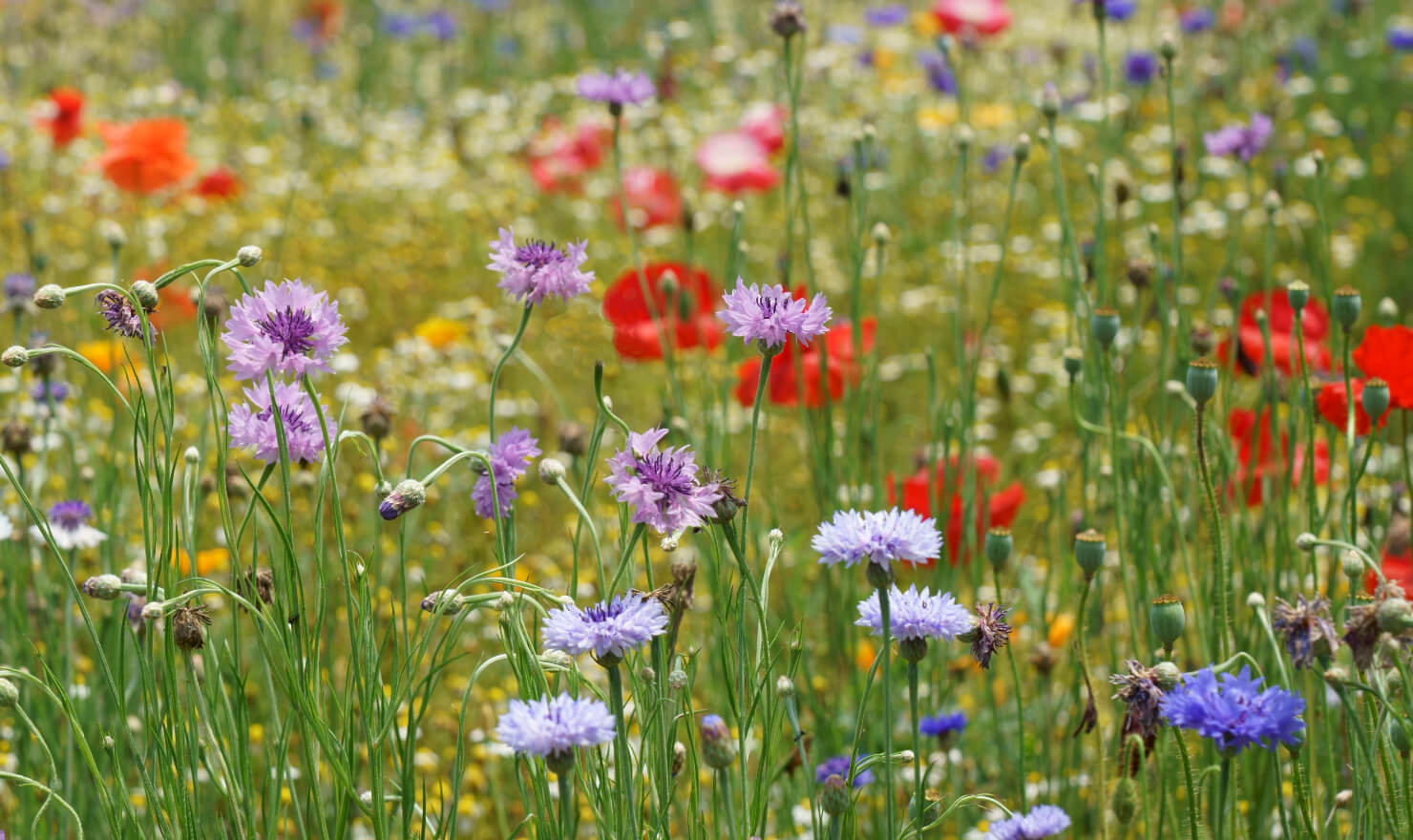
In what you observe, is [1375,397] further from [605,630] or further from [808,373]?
[808,373]

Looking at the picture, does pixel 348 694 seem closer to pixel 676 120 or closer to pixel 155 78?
pixel 676 120

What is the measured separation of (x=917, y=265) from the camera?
12.4 feet

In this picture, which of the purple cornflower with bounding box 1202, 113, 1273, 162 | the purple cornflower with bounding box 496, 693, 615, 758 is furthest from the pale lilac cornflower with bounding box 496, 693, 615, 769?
the purple cornflower with bounding box 1202, 113, 1273, 162

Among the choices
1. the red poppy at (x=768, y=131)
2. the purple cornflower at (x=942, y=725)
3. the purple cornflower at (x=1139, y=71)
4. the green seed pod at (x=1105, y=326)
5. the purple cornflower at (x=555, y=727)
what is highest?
the purple cornflower at (x=1139, y=71)

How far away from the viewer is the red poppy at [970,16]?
133 inches

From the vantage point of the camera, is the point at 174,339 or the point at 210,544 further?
the point at 174,339

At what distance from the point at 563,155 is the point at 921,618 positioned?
268cm

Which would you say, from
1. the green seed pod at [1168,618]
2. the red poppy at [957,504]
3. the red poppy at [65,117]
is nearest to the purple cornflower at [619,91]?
the red poppy at [957,504]

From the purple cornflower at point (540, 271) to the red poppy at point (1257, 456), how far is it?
85 cm

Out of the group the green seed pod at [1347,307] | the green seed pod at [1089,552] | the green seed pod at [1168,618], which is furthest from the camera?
the green seed pod at [1347,307]

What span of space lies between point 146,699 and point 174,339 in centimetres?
250

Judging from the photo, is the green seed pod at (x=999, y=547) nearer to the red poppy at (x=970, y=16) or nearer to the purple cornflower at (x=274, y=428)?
the purple cornflower at (x=274, y=428)

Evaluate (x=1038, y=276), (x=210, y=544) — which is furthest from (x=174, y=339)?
(x=1038, y=276)

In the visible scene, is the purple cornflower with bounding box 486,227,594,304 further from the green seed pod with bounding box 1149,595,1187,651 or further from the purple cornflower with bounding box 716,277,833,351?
the green seed pod with bounding box 1149,595,1187,651
